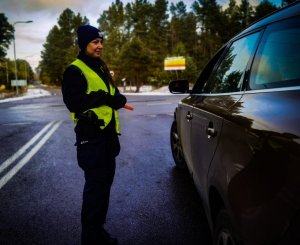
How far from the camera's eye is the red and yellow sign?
158ft

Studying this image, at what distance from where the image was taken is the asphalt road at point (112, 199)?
129 inches

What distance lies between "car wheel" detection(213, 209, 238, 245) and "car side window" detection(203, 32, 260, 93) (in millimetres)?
822

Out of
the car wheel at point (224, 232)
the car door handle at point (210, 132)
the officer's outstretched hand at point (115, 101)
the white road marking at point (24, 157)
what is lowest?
the white road marking at point (24, 157)

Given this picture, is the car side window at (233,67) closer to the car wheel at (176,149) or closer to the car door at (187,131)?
the car door at (187,131)

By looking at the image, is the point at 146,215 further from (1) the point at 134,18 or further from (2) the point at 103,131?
(1) the point at 134,18

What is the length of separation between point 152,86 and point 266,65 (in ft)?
183

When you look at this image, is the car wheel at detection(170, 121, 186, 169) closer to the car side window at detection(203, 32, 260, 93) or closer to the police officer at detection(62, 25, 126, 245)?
the car side window at detection(203, 32, 260, 93)

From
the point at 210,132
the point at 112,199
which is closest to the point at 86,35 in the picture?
the point at 210,132

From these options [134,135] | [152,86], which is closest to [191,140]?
[134,135]

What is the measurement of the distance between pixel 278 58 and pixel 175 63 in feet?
156

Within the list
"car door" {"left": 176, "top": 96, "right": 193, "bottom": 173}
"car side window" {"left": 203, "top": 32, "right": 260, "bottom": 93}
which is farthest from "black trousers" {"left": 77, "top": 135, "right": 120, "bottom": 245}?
"car side window" {"left": 203, "top": 32, "right": 260, "bottom": 93}

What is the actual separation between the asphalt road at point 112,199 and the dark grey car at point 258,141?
2.89ft

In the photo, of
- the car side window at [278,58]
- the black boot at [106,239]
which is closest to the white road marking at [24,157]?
the black boot at [106,239]

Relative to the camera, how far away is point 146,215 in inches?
Answer: 146
